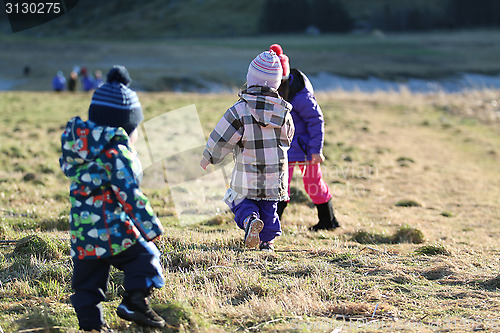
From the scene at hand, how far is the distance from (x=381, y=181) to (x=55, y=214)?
580 cm

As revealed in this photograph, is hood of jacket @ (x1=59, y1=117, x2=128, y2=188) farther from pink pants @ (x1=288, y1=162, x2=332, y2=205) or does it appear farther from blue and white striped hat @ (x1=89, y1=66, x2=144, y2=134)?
pink pants @ (x1=288, y1=162, x2=332, y2=205)

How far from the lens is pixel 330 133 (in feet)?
50.6

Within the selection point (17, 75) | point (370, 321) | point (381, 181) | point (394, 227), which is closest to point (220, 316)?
point (370, 321)

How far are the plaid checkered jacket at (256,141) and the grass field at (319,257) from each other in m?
0.63

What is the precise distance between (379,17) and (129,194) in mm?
107606

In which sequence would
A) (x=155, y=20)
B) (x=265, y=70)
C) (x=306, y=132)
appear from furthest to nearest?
1. (x=155, y=20)
2. (x=306, y=132)
3. (x=265, y=70)

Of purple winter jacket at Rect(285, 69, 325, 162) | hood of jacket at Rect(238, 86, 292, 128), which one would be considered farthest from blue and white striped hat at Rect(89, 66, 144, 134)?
purple winter jacket at Rect(285, 69, 325, 162)

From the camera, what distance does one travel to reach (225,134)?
5008 millimetres

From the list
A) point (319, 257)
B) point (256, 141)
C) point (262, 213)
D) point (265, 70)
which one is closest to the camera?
point (265, 70)

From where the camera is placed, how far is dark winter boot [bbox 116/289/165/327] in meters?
3.49

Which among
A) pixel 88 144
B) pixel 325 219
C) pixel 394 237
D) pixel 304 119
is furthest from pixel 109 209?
pixel 394 237

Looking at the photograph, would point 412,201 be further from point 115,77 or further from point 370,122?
point 370,122

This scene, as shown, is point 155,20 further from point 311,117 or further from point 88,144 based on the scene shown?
point 88,144

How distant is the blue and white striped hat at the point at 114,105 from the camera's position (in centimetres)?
351
